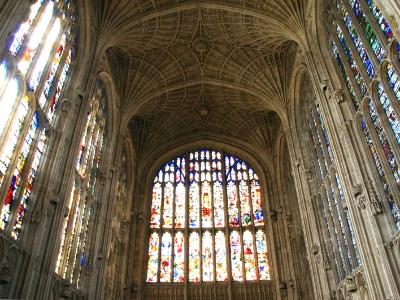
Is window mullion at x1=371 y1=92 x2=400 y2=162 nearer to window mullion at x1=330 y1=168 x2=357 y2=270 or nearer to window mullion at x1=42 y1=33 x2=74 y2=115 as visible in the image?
window mullion at x1=330 y1=168 x2=357 y2=270

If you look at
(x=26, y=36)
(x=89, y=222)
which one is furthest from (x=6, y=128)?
(x=89, y=222)

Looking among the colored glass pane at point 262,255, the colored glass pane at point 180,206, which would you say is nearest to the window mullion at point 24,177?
the colored glass pane at point 180,206

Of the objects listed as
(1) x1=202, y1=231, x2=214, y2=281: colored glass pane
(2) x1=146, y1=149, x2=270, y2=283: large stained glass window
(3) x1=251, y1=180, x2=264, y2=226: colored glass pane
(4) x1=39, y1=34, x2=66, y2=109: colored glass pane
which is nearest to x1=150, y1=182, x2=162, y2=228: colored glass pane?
(2) x1=146, y1=149, x2=270, y2=283: large stained glass window

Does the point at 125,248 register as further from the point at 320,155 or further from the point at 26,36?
the point at 26,36

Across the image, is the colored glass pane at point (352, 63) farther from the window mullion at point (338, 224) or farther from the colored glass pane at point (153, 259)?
Answer: the colored glass pane at point (153, 259)

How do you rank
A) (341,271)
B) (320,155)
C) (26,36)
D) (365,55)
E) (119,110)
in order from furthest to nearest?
(119,110), (320,155), (341,271), (365,55), (26,36)

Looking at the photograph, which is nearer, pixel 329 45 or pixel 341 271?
pixel 341 271

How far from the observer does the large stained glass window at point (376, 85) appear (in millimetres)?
11289

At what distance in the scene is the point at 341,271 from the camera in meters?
15.5

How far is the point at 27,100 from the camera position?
40.7 ft

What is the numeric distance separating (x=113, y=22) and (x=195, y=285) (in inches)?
629

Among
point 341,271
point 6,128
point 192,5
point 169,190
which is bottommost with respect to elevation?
point 341,271

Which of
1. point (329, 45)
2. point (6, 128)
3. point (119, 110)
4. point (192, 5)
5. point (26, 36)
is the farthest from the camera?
point (119, 110)

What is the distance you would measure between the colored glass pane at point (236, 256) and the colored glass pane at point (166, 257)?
4094mm
